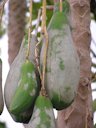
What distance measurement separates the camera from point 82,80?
1.30 meters

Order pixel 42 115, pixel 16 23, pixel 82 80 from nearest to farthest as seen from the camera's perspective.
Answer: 1. pixel 42 115
2. pixel 82 80
3. pixel 16 23

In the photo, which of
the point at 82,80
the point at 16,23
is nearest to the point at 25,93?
the point at 82,80

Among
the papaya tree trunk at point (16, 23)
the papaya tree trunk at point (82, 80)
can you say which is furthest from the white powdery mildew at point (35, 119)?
the papaya tree trunk at point (16, 23)

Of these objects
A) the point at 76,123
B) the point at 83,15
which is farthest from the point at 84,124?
the point at 83,15

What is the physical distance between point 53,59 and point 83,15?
49 cm

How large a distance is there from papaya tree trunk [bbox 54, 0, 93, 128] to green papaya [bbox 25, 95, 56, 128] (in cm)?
35

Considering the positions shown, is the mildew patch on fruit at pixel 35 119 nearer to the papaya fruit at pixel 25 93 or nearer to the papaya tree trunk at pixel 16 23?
the papaya fruit at pixel 25 93

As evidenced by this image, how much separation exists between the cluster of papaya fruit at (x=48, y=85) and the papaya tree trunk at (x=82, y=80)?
334 millimetres

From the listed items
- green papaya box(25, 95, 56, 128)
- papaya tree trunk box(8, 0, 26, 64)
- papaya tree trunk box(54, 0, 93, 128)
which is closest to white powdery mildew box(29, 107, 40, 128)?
green papaya box(25, 95, 56, 128)

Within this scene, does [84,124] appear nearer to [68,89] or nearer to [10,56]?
[68,89]

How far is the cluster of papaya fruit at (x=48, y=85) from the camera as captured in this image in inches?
35.3

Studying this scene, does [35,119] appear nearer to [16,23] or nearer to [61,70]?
[61,70]

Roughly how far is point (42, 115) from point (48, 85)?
0.20ft

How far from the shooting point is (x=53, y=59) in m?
0.92
